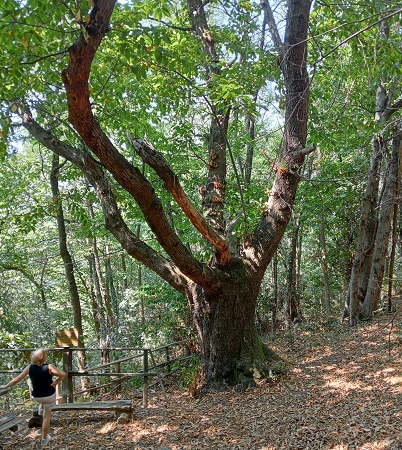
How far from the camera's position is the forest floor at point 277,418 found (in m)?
4.70

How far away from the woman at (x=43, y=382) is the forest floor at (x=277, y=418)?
1.30ft

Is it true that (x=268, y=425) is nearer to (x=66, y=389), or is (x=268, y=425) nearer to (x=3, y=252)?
(x=66, y=389)

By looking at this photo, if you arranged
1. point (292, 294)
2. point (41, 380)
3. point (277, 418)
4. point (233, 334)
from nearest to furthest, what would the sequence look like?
point (41, 380) → point (277, 418) → point (233, 334) → point (292, 294)

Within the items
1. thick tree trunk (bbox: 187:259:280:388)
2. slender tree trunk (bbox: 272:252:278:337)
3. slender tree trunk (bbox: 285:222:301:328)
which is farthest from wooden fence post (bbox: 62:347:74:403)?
slender tree trunk (bbox: 285:222:301:328)

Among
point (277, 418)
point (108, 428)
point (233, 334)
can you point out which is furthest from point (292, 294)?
point (108, 428)

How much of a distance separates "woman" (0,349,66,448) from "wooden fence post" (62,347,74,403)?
1.45m

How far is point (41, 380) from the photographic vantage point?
204 inches

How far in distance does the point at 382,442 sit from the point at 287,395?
231 cm

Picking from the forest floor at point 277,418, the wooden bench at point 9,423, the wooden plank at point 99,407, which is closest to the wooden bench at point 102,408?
the wooden plank at point 99,407

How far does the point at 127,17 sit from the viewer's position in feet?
19.9

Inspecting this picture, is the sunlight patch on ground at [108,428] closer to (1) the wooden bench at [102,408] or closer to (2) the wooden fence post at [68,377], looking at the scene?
(1) the wooden bench at [102,408]

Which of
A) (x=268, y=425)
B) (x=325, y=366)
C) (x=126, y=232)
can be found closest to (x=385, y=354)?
(x=325, y=366)

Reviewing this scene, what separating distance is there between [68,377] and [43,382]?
1.89 m

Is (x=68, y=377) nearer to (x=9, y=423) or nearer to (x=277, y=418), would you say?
(x=9, y=423)
